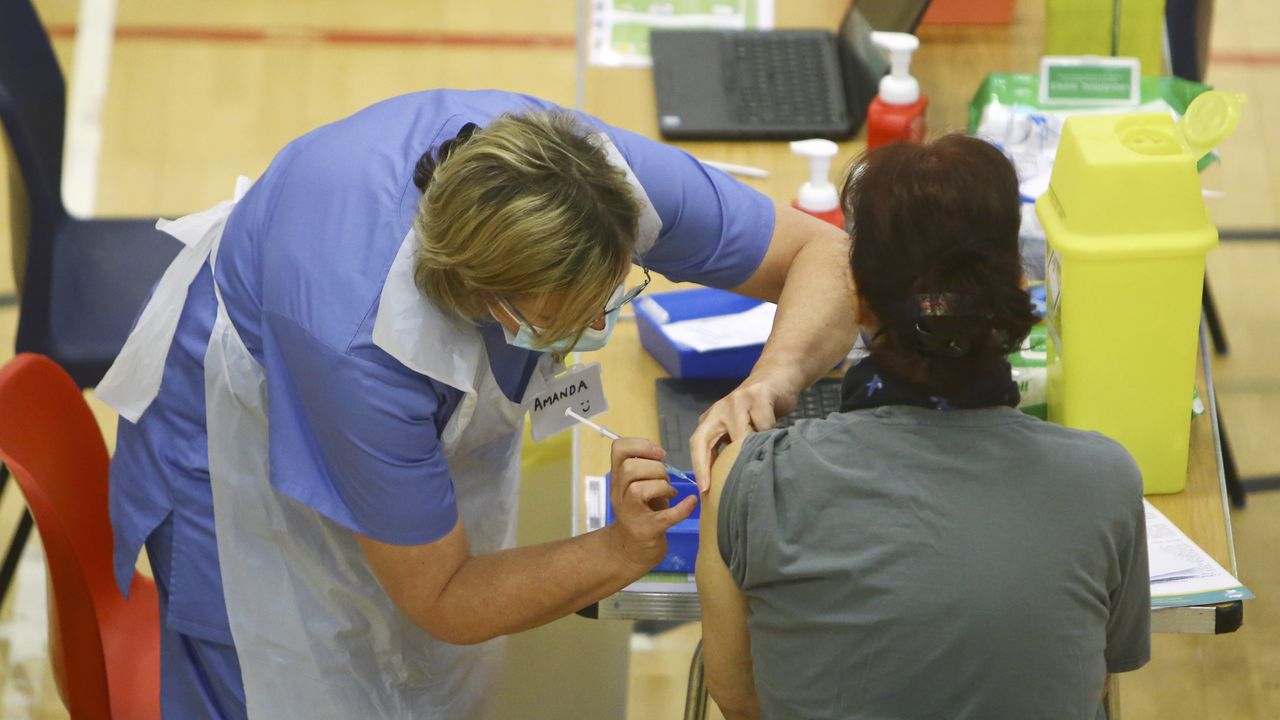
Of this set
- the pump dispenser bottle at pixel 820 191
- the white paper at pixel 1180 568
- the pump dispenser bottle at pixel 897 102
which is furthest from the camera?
the pump dispenser bottle at pixel 897 102

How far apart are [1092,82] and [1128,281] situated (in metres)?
0.85

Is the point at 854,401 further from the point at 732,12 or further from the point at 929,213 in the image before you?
the point at 732,12

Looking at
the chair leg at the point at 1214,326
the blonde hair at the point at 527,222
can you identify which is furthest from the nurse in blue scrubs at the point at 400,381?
the chair leg at the point at 1214,326

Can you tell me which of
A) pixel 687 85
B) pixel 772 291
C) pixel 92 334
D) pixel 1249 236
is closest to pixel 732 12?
pixel 687 85

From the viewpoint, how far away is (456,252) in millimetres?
1331

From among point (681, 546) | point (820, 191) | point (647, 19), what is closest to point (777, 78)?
point (647, 19)

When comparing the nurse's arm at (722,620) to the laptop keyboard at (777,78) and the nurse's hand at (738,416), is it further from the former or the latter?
the laptop keyboard at (777,78)

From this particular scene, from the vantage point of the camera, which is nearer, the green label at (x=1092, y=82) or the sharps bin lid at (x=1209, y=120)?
the sharps bin lid at (x=1209, y=120)

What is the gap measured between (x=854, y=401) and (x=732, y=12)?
1749 millimetres

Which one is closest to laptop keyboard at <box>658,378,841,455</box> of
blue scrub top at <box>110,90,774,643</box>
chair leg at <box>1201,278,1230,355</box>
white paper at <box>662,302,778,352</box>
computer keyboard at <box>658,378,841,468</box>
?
computer keyboard at <box>658,378,841,468</box>

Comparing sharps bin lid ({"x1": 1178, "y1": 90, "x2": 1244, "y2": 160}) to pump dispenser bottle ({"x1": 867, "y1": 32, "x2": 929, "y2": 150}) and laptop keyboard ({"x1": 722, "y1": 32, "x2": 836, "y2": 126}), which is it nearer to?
pump dispenser bottle ({"x1": 867, "y1": 32, "x2": 929, "y2": 150})

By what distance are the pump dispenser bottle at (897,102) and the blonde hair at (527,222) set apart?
1.01 meters

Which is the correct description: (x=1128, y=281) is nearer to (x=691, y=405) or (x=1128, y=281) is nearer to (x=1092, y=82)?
(x=691, y=405)

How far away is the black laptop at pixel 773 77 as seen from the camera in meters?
2.47
